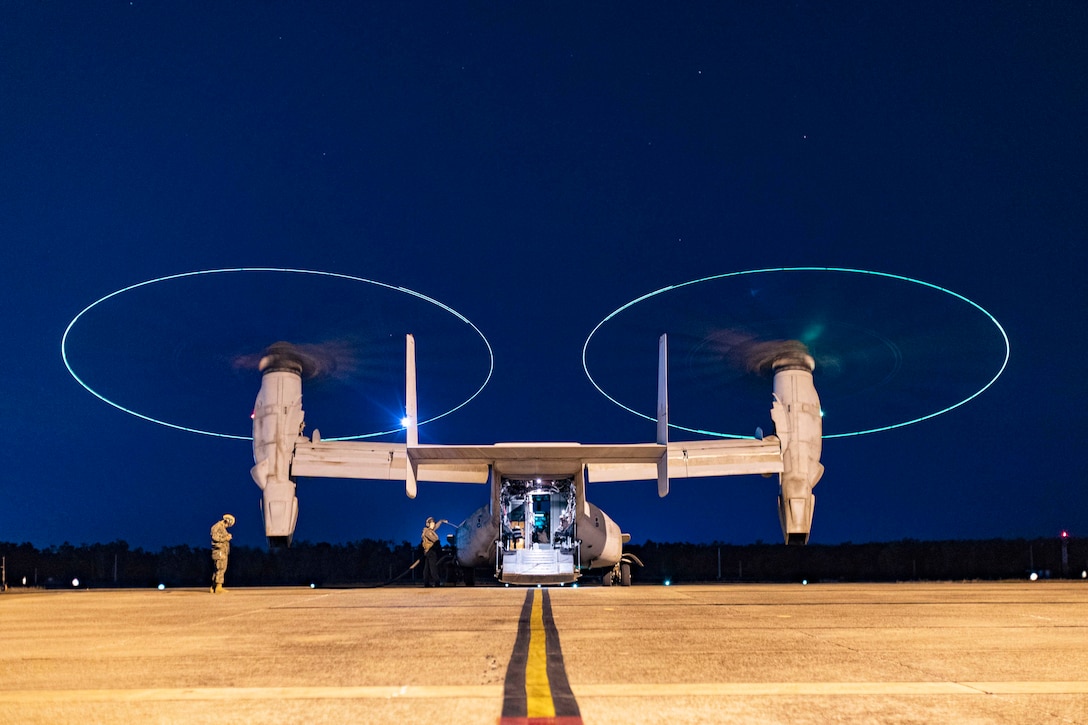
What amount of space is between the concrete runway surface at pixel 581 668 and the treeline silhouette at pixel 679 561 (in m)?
60.5

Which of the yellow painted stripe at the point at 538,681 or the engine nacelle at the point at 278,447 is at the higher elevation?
the engine nacelle at the point at 278,447

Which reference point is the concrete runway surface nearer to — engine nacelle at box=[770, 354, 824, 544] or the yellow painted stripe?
the yellow painted stripe

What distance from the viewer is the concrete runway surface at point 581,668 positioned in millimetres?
4797

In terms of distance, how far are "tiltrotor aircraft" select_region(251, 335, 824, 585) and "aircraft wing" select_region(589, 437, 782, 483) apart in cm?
3

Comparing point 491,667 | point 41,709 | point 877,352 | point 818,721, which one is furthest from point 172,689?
point 877,352

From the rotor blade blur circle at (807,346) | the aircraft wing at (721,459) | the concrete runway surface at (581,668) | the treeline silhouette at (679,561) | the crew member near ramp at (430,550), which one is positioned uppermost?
the rotor blade blur circle at (807,346)

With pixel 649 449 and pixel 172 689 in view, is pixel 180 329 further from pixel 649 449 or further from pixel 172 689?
pixel 172 689

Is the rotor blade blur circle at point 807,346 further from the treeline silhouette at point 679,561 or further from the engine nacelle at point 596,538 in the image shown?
the treeline silhouette at point 679,561

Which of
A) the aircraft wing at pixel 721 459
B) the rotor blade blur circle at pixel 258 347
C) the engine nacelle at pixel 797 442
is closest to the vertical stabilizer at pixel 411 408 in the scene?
the rotor blade blur circle at pixel 258 347

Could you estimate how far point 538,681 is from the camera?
229 inches

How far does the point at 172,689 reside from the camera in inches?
224

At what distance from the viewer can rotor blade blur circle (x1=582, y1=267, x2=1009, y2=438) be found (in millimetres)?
18859

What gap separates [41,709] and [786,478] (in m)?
24.2

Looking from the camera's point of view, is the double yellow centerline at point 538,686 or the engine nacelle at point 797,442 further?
the engine nacelle at point 797,442
